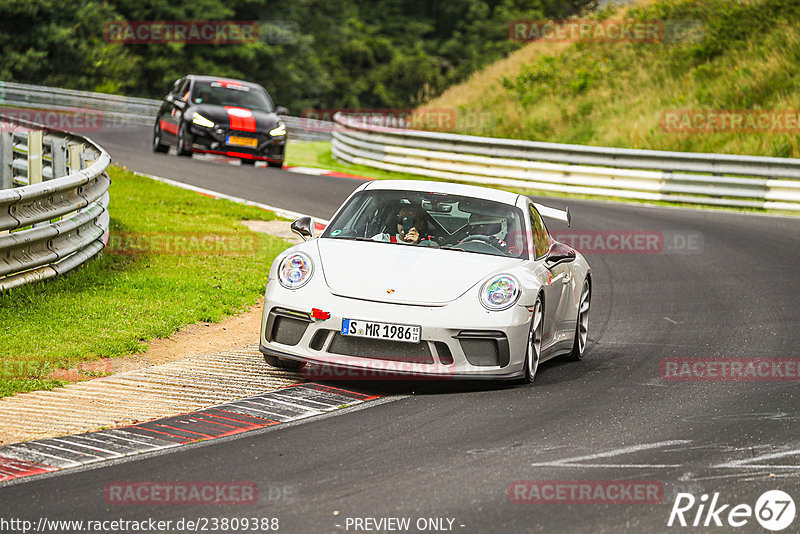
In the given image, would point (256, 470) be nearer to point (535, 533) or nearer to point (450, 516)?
point (450, 516)

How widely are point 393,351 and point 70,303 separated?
3593mm

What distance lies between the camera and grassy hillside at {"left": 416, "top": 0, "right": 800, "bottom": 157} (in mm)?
27359

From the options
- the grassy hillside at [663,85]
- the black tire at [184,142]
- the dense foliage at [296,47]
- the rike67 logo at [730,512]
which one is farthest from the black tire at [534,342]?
the dense foliage at [296,47]

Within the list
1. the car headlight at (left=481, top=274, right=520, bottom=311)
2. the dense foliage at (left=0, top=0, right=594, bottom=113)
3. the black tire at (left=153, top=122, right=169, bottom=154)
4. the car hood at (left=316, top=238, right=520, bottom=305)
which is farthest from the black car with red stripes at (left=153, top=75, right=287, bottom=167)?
the car headlight at (left=481, top=274, right=520, bottom=311)

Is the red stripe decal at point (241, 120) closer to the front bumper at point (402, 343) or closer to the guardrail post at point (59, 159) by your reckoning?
the guardrail post at point (59, 159)

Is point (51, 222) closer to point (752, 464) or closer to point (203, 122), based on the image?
point (752, 464)

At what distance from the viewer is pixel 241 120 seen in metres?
23.8

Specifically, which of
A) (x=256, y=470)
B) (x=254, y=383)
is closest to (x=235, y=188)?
(x=254, y=383)

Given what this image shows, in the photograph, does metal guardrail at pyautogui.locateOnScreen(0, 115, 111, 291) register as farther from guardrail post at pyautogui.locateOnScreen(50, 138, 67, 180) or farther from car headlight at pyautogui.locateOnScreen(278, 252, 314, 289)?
car headlight at pyautogui.locateOnScreen(278, 252, 314, 289)

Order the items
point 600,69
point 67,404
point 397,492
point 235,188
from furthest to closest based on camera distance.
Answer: point 600,69
point 235,188
point 67,404
point 397,492

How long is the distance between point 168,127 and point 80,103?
644 inches

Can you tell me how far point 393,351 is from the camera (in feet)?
24.3

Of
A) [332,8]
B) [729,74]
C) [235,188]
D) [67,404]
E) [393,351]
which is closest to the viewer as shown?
[67,404]

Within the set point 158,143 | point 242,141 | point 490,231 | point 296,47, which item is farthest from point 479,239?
point 296,47
